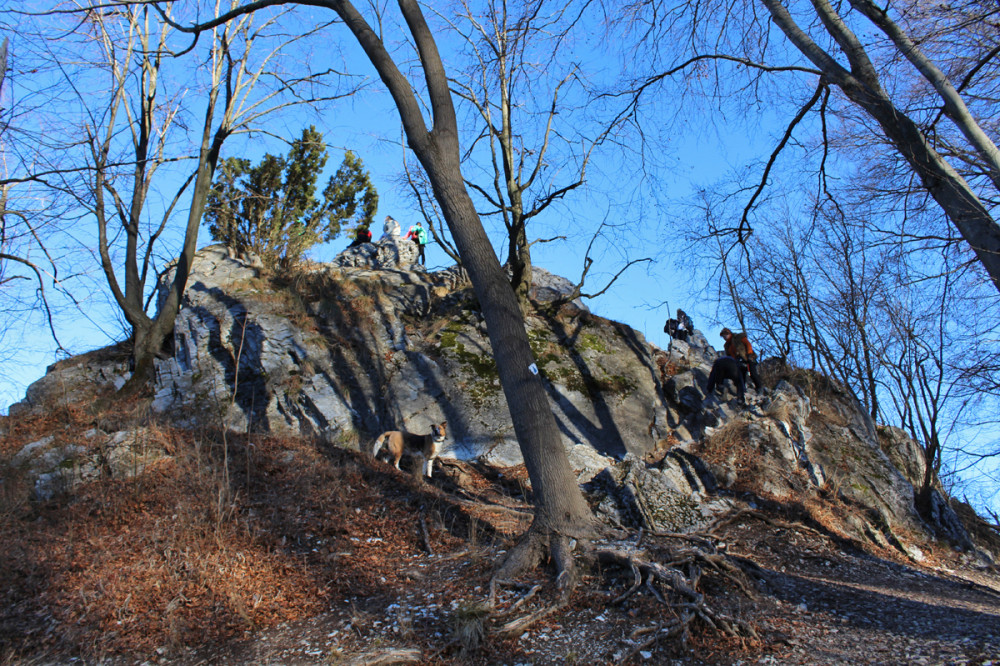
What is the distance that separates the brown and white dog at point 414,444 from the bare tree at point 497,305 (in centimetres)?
357

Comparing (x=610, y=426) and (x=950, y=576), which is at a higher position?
(x=610, y=426)

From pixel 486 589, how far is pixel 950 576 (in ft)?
21.9

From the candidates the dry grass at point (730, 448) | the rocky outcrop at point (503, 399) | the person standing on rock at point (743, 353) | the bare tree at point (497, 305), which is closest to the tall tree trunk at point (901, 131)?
the bare tree at point (497, 305)

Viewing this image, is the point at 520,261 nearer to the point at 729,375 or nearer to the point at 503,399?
the point at 503,399

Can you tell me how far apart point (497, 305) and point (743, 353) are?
7963 millimetres

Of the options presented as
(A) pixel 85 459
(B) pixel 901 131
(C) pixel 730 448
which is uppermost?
(B) pixel 901 131

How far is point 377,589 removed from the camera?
5590mm

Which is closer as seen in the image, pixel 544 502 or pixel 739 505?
pixel 544 502

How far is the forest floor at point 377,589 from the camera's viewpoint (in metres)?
4.46

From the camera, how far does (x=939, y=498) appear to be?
1013 centimetres

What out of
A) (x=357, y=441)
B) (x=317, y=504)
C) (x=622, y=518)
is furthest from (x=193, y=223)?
(x=622, y=518)

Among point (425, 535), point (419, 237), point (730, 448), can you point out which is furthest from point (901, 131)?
point (419, 237)

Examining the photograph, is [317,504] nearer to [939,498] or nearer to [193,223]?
[193,223]

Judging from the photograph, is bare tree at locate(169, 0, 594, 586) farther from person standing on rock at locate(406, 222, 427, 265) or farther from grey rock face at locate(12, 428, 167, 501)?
person standing on rock at locate(406, 222, 427, 265)
